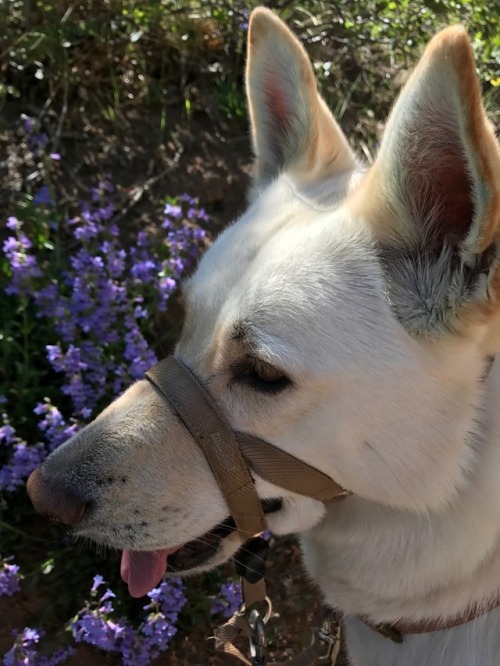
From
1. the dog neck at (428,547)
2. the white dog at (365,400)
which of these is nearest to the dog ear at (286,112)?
the white dog at (365,400)

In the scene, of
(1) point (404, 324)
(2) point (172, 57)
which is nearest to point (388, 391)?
(1) point (404, 324)

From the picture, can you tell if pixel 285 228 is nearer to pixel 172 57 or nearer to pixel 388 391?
pixel 388 391

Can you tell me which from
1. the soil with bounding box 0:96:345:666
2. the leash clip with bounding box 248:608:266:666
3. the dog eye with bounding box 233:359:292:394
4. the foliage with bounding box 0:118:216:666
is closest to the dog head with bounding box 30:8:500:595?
the dog eye with bounding box 233:359:292:394

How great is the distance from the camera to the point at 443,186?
1.46 m

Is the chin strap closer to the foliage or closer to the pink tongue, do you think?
the pink tongue

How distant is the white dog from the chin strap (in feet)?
0.09

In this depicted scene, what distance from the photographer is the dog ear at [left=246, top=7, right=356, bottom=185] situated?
6.03 ft

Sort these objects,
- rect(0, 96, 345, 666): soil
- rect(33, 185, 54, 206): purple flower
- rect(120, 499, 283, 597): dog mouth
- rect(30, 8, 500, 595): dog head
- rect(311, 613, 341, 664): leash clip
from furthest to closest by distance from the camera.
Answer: rect(0, 96, 345, 666): soil < rect(33, 185, 54, 206): purple flower < rect(311, 613, 341, 664): leash clip < rect(120, 499, 283, 597): dog mouth < rect(30, 8, 500, 595): dog head

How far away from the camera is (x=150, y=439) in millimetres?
1617

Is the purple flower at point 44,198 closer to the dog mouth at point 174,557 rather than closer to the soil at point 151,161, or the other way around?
the soil at point 151,161

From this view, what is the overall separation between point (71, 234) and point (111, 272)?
0.83m

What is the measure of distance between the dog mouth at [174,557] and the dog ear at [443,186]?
2.29ft

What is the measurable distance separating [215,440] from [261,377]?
0.19m

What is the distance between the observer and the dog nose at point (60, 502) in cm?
157
